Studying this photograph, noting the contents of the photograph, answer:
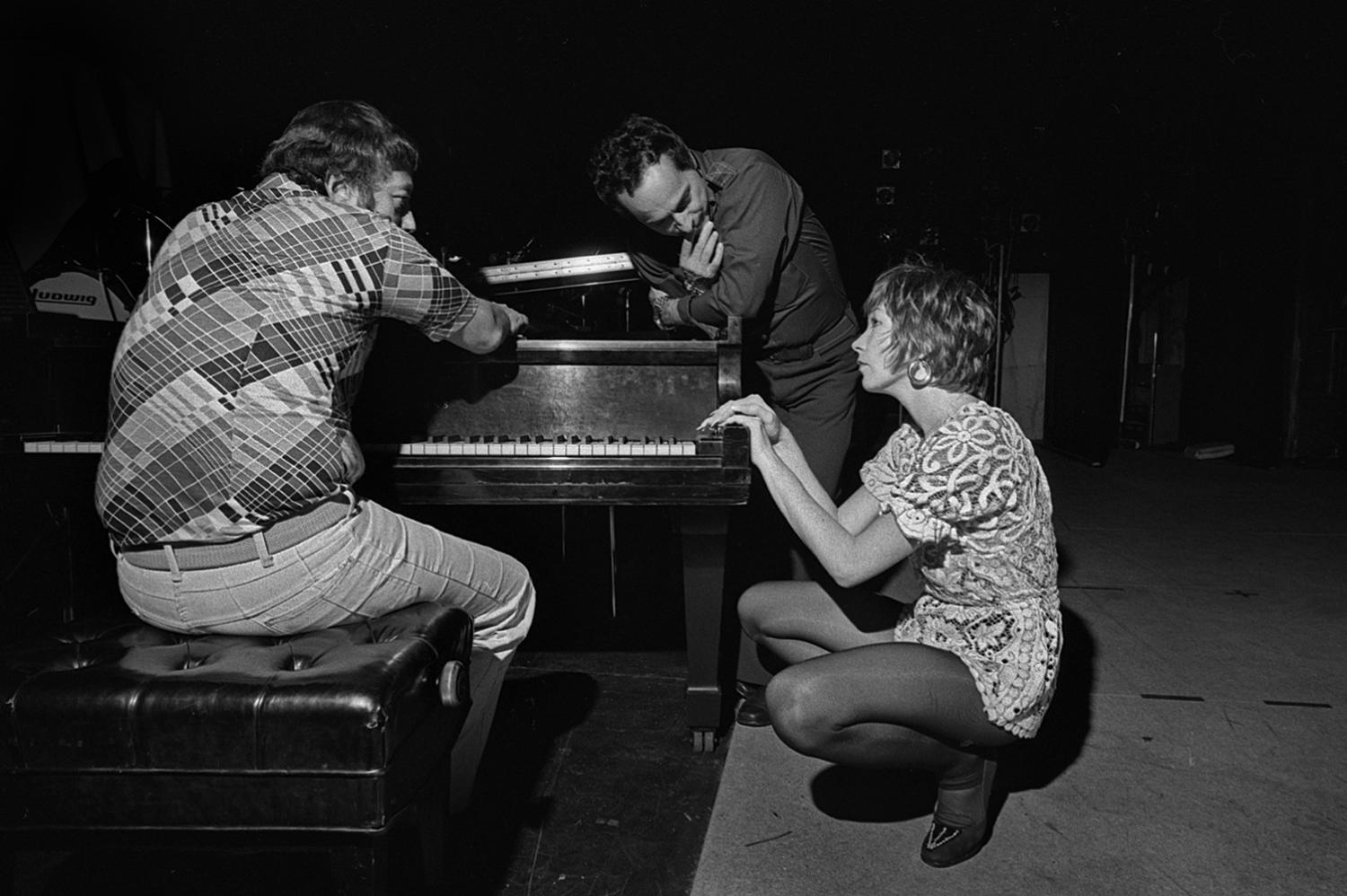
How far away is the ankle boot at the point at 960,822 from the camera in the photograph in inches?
75.8

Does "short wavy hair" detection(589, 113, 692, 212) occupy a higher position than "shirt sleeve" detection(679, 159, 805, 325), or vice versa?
"short wavy hair" detection(589, 113, 692, 212)

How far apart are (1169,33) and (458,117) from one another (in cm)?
551

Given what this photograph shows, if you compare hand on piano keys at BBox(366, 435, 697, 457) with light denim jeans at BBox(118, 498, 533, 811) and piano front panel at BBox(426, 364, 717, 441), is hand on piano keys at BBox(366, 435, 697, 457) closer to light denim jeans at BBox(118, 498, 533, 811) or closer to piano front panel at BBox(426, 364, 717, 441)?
piano front panel at BBox(426, 364, 717, 441)

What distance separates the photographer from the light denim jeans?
64.9 inches

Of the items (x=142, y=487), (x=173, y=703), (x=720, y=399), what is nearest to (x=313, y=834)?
(x=173, y=703)

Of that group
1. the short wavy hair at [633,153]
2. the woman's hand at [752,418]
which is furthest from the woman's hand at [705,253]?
the woman's hand at [752,418]

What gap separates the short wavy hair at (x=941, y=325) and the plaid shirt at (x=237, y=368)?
3.20ft

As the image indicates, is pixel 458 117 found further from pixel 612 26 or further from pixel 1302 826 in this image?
pixel 1302 826

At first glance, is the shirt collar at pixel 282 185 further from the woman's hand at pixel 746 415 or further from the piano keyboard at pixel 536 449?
the woman's hand at pixel 746 415

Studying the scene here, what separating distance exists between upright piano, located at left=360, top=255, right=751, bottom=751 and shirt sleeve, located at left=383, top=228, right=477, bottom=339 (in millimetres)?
452

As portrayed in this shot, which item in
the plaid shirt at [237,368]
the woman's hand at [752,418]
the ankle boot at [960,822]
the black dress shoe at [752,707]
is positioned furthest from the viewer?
the black dress shoe at [752,707]

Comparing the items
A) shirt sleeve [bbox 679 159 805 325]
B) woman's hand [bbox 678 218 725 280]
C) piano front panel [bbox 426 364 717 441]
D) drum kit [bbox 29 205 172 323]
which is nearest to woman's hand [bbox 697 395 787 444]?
piano front panel [bbox 426 364 717 441]

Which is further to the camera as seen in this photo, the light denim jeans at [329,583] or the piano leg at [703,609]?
the piano leg at [703,609]

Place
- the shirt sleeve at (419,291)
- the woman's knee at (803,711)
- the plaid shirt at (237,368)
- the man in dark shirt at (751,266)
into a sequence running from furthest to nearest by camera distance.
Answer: the man in dark shirt at (751,266) < the woman's knee at (803,711) < the shirt sleeve at (419,291) < the plaid shirt at (237,368)
